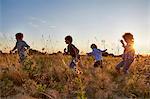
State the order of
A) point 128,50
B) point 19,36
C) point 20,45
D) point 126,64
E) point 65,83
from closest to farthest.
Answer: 1. point 65,83
2. point 126,64
3. point 128,50
4. point 20,45
5. point 19,36

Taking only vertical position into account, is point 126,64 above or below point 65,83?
above

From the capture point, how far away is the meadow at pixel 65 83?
7.85m

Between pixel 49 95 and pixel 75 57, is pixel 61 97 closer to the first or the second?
pixel 49 95

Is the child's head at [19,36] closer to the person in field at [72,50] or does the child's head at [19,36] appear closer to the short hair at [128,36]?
the person in field at [72,50]

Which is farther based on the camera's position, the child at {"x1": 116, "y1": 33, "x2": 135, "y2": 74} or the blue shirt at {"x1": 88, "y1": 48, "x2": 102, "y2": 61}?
the blue shirt at {"x1": 88, "y1": 48, "x2": 102, "y2": 61}

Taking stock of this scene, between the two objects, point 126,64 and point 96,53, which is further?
point 96,53

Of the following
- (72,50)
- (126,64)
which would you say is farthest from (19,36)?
(126,64)

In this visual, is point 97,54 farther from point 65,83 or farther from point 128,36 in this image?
point 65,83

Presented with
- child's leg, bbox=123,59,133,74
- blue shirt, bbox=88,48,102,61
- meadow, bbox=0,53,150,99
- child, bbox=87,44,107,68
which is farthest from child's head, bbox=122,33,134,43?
meadow, bbox=0,53,150,99

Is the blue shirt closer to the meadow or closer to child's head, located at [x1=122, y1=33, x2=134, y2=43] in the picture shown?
child's head, located at [x1=122, y1=33, x2=134, y2=43]

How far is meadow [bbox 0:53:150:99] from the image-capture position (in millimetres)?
7852

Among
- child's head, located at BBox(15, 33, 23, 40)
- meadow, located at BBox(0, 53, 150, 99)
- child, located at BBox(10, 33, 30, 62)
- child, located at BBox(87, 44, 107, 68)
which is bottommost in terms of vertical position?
meadow, located at BBox(0, 53, 150, 99)

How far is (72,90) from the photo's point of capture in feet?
26.5

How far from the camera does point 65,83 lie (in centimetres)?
853
